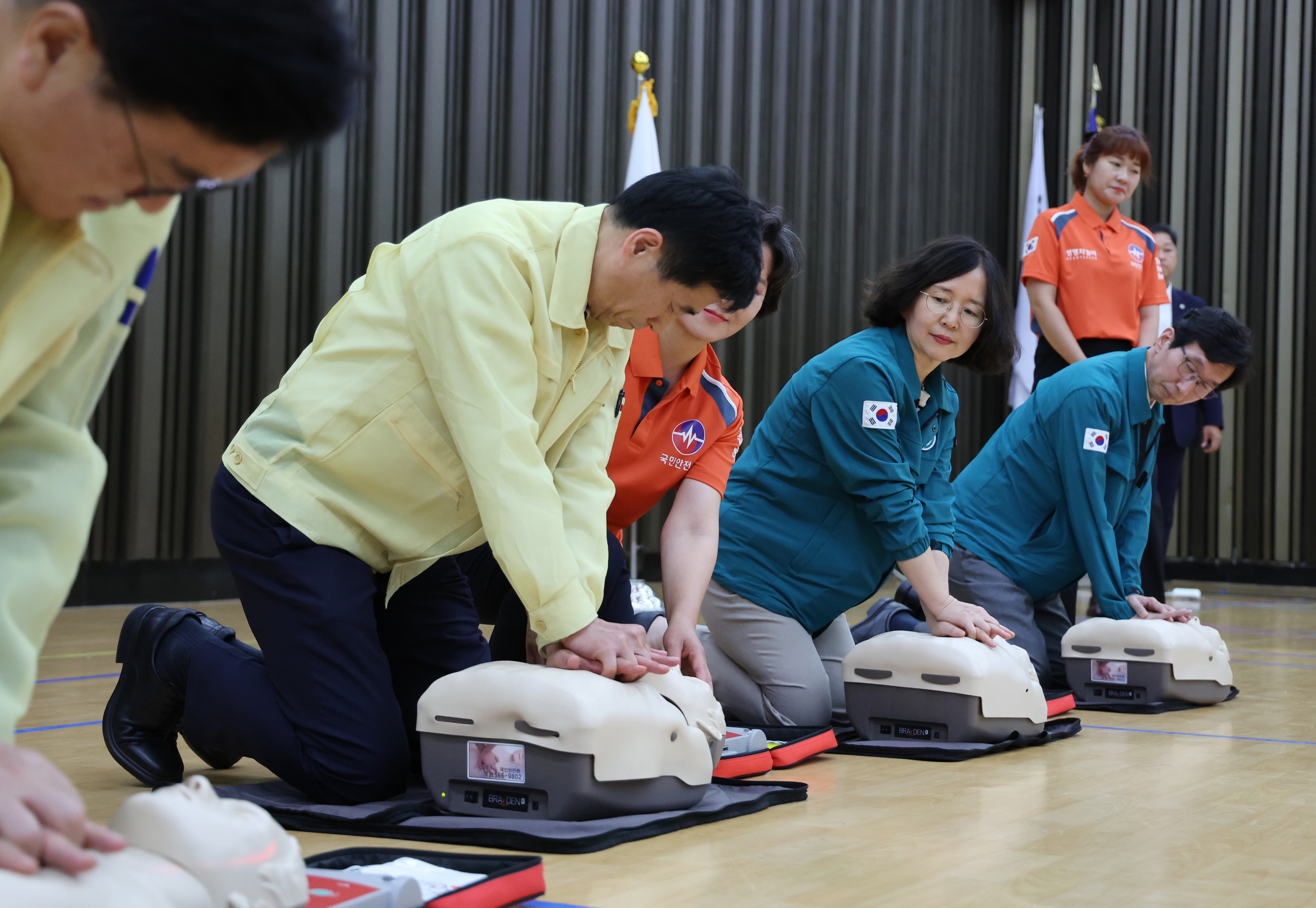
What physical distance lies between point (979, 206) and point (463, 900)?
762 centimetres

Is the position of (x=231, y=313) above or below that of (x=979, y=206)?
below

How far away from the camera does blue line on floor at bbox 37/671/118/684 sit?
2625mm

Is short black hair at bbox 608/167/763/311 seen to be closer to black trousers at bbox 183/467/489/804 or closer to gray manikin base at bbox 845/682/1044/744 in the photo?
black trousers at bbox 183/467/489/804

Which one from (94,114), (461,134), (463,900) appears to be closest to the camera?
(94,114)

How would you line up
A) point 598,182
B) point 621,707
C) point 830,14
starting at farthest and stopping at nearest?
point 830,14
point 598,182
point 621,707

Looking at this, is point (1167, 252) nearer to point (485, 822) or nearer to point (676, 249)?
point (676, 249)

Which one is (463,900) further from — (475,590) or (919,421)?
(919,421)

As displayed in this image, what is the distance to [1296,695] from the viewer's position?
291 cm

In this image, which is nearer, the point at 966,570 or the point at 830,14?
the point at 966,570

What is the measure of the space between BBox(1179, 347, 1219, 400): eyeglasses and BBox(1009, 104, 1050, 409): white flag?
350 cm

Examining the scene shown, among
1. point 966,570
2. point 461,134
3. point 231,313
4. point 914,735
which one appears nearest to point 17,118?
point 914,735

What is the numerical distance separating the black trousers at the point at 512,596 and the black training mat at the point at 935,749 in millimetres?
442

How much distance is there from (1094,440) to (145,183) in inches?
101

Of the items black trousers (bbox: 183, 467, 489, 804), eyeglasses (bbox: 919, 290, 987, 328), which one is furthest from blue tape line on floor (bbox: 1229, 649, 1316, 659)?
black trousers (bbox: 183, 467, 489, 804)
